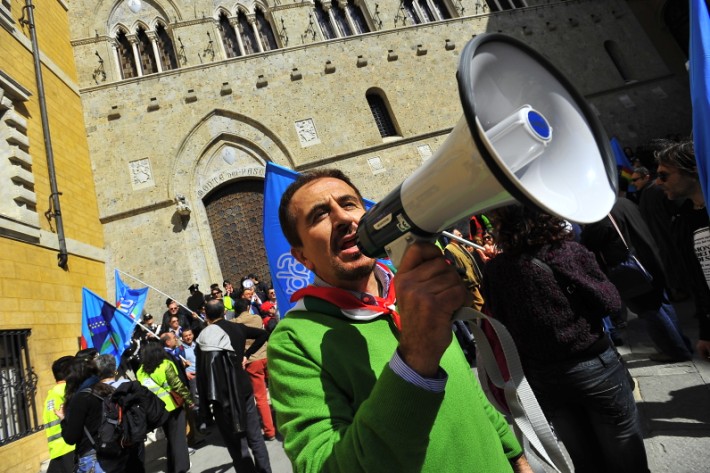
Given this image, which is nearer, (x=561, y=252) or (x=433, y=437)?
(x=433, y=437)

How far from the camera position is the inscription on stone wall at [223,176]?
12.3 meters

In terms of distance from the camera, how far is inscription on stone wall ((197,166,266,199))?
12297 millimetres

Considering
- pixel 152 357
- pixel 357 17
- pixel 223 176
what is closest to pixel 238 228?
pixel 223 176

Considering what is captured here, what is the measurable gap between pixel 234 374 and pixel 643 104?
17569 millimetres

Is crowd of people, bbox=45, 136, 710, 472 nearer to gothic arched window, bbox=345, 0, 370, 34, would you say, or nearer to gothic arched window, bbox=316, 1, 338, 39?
gothic arched window, bbox=316, 1, 338, 39

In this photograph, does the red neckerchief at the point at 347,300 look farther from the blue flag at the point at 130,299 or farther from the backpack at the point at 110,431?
the blue flag at the point at 130,299

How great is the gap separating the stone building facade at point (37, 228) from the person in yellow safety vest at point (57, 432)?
3.16m

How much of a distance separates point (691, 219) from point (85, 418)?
188 inches

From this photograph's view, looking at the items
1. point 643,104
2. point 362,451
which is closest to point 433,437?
point 362,451

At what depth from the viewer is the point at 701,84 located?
6.26 ft

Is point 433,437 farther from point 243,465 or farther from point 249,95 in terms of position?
point 249,95

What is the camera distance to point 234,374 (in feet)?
13.2

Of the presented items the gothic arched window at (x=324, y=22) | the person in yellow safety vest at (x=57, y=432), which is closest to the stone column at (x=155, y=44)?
the gothic arched window at (x=324, y=22)

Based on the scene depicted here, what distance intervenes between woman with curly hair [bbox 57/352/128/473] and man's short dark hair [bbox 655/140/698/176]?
15.3ft
